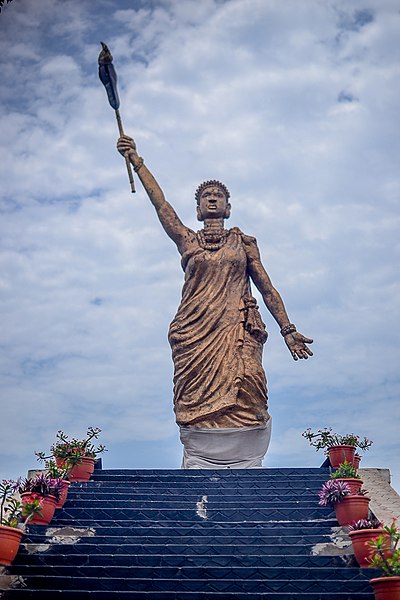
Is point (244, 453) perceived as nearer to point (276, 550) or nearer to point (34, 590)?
point (276, 550)

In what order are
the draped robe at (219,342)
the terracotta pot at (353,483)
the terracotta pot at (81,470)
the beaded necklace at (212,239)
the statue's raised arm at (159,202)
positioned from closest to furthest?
the terracotta pot at (353,483) < the terracotta pot at (81,470) < the draped robe at (219,342) < the beaded necklace at (212,239) < the statue's raised arm at (159,202)

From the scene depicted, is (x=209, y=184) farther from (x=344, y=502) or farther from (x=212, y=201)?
(x=344, y=502)

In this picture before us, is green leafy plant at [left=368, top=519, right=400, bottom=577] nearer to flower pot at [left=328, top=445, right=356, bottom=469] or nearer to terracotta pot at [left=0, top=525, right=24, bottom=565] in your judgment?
terracotta pot at [left=0, top=525, right=24, bottom=565]

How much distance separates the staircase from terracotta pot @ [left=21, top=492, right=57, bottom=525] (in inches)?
3.5

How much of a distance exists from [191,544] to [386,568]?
5.53 feet

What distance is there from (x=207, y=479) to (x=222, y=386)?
2098mm

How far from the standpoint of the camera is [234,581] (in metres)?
5.69

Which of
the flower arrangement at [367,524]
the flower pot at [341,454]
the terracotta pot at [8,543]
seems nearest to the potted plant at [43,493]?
the terracotta pot at [8,543]

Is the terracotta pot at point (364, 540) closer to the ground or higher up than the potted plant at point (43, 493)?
closer to the ground

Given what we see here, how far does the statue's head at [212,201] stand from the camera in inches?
441

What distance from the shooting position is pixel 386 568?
5.30 m

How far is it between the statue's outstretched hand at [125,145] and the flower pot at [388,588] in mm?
7427

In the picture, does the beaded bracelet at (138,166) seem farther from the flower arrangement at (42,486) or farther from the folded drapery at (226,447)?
the flower arrangement at (42,486)

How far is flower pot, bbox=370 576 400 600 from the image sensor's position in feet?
16.9
